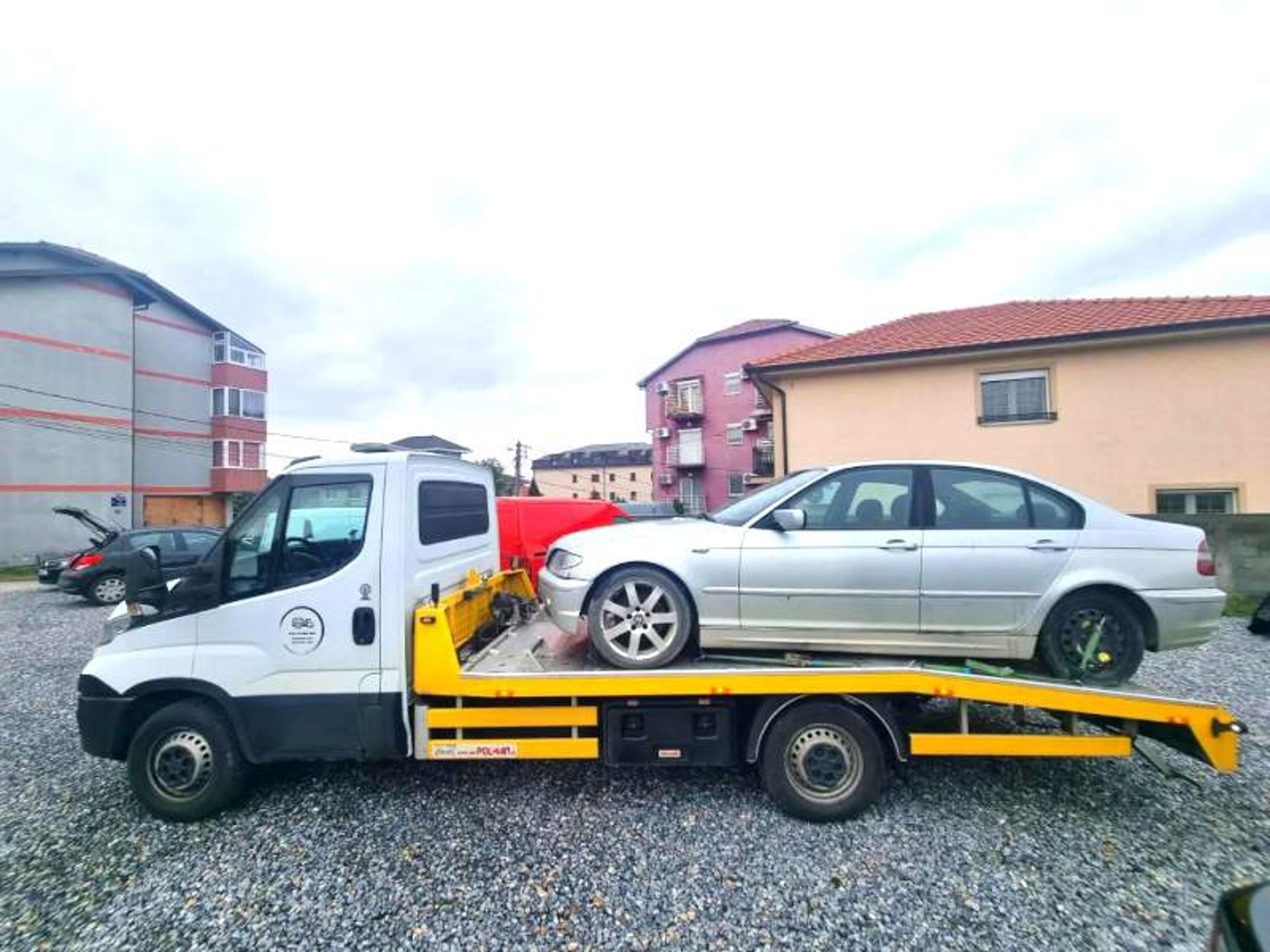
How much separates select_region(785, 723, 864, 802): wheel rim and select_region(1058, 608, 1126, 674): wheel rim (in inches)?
Result: 58.3

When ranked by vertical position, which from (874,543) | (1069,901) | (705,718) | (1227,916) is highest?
(874,543)

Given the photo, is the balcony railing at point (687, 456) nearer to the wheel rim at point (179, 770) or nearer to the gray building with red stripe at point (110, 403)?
the gray building with red stripe at point (110, 403)

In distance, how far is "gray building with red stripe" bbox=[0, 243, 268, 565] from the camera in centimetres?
1903

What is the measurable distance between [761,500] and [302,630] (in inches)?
118

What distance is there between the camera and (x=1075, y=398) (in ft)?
34.5

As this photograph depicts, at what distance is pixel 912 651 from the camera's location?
3326 mm

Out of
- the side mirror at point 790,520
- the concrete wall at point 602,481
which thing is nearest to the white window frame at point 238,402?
the side mirror at point 790,520

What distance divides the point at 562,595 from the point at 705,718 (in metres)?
1.16

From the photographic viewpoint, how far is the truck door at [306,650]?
10.2ft

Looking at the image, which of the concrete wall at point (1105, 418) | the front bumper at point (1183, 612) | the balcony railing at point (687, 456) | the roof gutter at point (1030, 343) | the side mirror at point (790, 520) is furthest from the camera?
the balcony railing at point (687, 456)

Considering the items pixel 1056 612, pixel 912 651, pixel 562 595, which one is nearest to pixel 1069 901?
pixel 912 651

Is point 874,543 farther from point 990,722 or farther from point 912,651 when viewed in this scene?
point 990,722

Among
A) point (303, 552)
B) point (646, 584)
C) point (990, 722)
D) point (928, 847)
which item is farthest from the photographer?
point (990, 722)

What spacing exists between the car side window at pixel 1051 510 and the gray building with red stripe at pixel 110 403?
93.4ft
